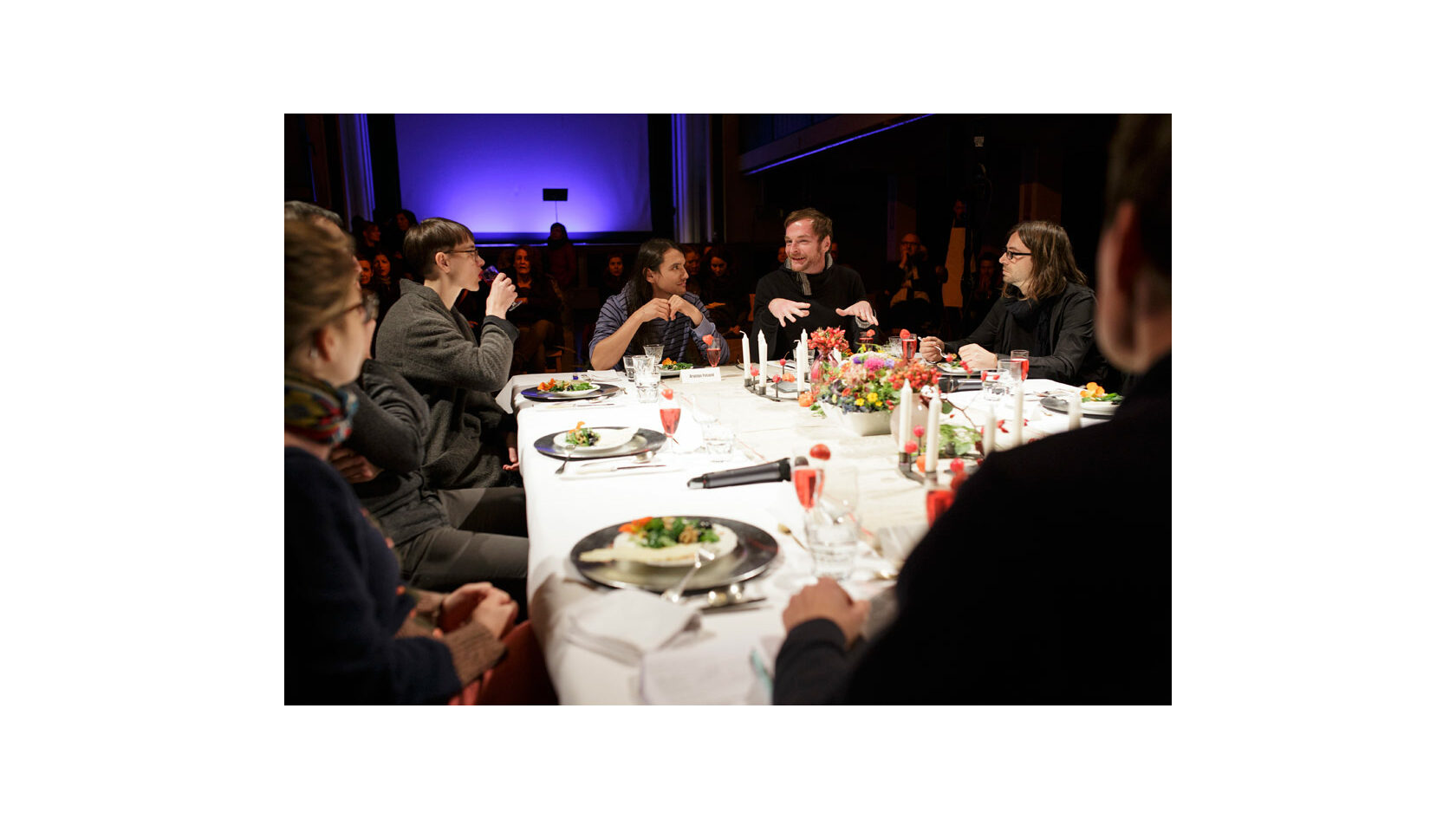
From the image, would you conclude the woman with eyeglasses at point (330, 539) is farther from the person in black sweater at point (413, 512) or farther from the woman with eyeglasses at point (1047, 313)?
the woman with eyeglasses at point (1047, 313)

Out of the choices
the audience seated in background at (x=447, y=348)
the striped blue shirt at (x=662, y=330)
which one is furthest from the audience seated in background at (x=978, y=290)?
the audience seated in background at (x=447, y=348)

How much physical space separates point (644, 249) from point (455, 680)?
306 centimetres

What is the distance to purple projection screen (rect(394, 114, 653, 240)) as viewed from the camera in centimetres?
741

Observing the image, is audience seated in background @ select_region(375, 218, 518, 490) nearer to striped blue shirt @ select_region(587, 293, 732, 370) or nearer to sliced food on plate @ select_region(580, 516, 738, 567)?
striped blue shirt @ select_region(587, 293, 732, 370)

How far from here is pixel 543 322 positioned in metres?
5.65

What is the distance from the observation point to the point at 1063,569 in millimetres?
863

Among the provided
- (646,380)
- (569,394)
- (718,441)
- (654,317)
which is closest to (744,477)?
(718,441)

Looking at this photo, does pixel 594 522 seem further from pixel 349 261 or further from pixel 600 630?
pixel 349 261

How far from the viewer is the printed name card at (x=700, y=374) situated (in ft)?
11.3

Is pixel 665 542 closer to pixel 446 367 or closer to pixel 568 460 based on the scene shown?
pixel 568 460

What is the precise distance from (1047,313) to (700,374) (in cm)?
156

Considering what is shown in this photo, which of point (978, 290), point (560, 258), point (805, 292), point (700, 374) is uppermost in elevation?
point (560, 258)

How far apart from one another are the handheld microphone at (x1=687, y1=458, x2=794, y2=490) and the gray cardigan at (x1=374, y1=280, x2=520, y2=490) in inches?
42.1
